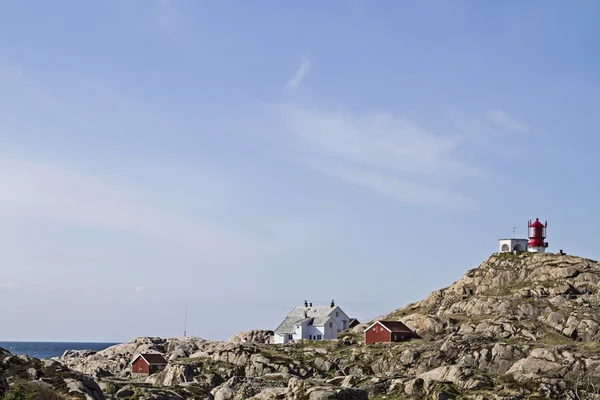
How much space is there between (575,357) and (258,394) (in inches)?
1695

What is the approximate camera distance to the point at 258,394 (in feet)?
282

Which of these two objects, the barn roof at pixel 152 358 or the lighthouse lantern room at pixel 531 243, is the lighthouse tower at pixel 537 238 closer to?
the lighthouse lantern room at pixel 531 243

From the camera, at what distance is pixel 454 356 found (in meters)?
106

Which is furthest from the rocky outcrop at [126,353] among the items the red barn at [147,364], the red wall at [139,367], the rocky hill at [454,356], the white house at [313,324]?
the white house at [313,324]

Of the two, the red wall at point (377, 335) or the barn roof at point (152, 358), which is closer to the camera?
the red wall at point (377, 335)

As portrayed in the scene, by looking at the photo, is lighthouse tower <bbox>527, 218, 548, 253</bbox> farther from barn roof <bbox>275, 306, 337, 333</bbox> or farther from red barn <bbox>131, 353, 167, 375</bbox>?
red barn <bbox>131, 353, 167, 375</bbox>

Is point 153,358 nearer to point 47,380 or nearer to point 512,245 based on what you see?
point 47,380

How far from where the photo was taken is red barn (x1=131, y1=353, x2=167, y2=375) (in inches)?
4870

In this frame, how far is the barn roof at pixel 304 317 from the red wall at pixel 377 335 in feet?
61.9

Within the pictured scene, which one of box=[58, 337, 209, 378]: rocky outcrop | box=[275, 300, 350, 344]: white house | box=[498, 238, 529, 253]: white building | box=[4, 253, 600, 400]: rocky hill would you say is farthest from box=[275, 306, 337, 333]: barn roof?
box=[498, 238, 529, 253]: white building

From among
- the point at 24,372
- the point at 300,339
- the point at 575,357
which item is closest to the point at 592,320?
the point at 575,357

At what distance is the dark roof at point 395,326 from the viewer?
403ft

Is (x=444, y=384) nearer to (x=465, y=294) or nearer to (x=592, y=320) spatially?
(x=592, y=320)

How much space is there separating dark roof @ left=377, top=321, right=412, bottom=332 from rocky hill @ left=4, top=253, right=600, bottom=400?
9.24 ft
